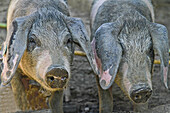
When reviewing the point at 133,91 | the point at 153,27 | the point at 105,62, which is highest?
the point at 153,27

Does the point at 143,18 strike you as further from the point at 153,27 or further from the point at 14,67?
the point at 14,67

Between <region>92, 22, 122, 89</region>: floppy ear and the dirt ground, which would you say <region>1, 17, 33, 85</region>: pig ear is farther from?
the dirt ground

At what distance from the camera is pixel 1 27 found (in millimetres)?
4871

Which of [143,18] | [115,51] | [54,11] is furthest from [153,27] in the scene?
[54,11]

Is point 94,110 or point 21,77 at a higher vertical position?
point 21,77

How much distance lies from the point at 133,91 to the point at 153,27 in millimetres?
775

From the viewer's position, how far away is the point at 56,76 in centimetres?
266

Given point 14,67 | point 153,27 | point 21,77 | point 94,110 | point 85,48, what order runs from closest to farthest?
point 14,67 → point 85,48 → point 153,27 → point 21,77 → point 94,110

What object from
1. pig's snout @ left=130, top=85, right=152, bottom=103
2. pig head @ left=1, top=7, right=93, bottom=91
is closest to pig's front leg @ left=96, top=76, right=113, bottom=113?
pig's snout @ left=130, top=85, right=152, bottom=103

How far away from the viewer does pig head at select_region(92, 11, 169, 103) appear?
303 cm

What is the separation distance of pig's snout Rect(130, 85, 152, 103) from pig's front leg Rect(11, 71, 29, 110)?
1.31 meters

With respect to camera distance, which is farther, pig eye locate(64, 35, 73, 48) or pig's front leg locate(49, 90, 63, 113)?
pig's front leg locate(49, 90, 63, 113)

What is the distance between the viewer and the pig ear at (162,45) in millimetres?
3189

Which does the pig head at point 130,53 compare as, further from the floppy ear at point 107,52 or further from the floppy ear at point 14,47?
the floppy ear at point 14,47
